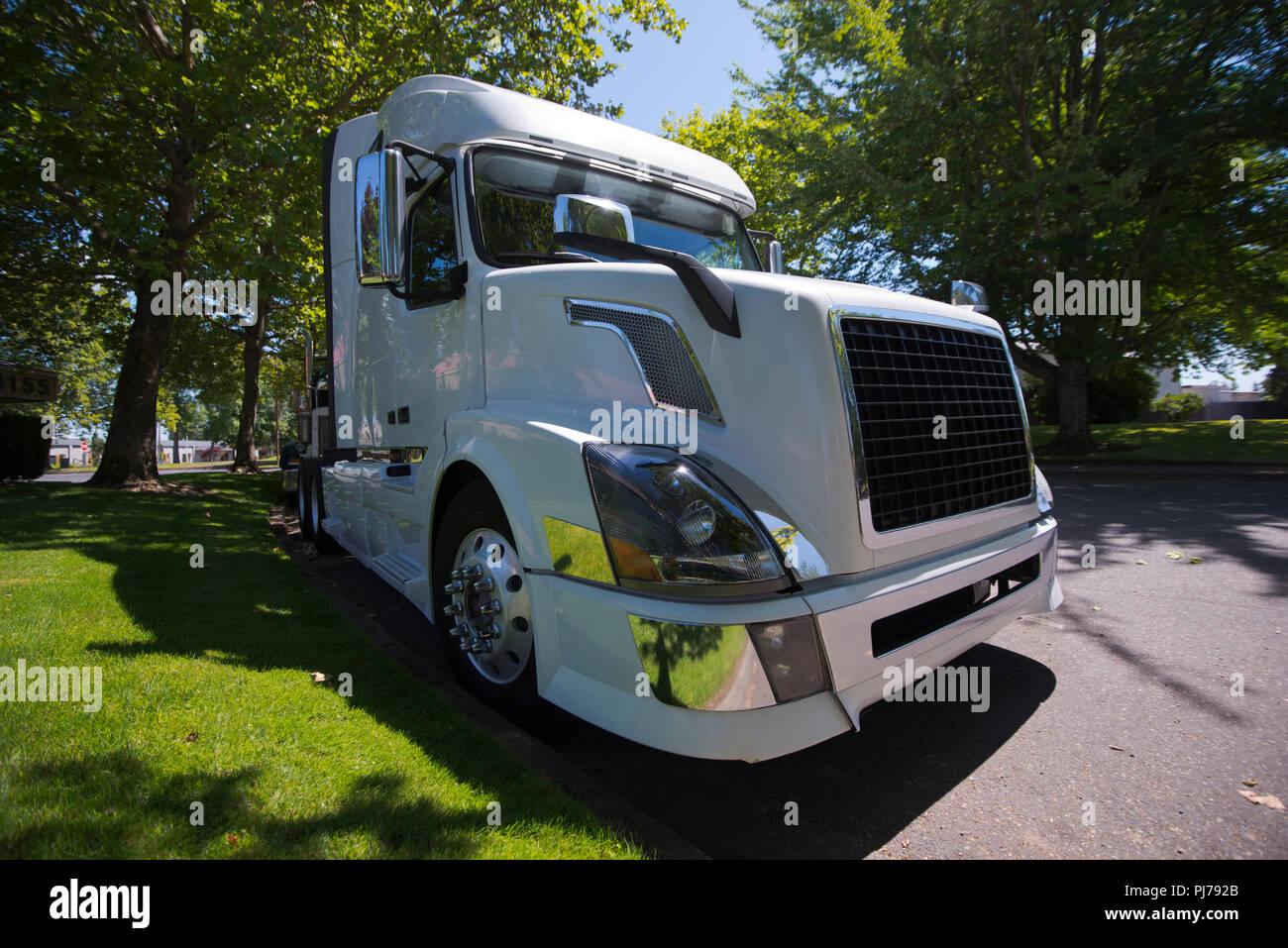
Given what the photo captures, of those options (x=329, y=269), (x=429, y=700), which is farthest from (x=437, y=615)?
(x=329, y=269)

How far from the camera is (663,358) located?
249 centimetres

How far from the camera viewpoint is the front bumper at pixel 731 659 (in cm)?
193

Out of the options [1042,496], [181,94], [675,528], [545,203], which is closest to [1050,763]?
[1042,496]

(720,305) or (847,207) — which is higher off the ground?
(847,207)

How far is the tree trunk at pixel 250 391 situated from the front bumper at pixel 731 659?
22340mm

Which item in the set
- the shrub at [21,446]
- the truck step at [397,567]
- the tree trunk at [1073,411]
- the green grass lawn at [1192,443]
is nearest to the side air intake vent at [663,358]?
the truck step at [397,567]

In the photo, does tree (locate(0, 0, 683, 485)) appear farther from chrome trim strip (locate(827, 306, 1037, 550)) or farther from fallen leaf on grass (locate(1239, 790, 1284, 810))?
fallen leaf on grass (locate(1239, 790, 1284, 810))

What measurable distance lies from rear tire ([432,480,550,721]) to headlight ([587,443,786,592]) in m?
0.60

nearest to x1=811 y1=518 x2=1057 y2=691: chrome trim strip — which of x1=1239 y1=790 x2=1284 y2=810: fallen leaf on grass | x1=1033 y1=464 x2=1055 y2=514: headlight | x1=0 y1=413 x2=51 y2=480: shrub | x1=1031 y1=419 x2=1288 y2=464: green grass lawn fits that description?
x1=1033 y1=464 x2=1055 y2=514: headlight

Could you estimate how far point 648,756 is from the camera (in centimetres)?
278

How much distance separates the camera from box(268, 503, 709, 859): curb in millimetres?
2102

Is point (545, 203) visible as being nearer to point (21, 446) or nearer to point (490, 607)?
point (490, 607)
